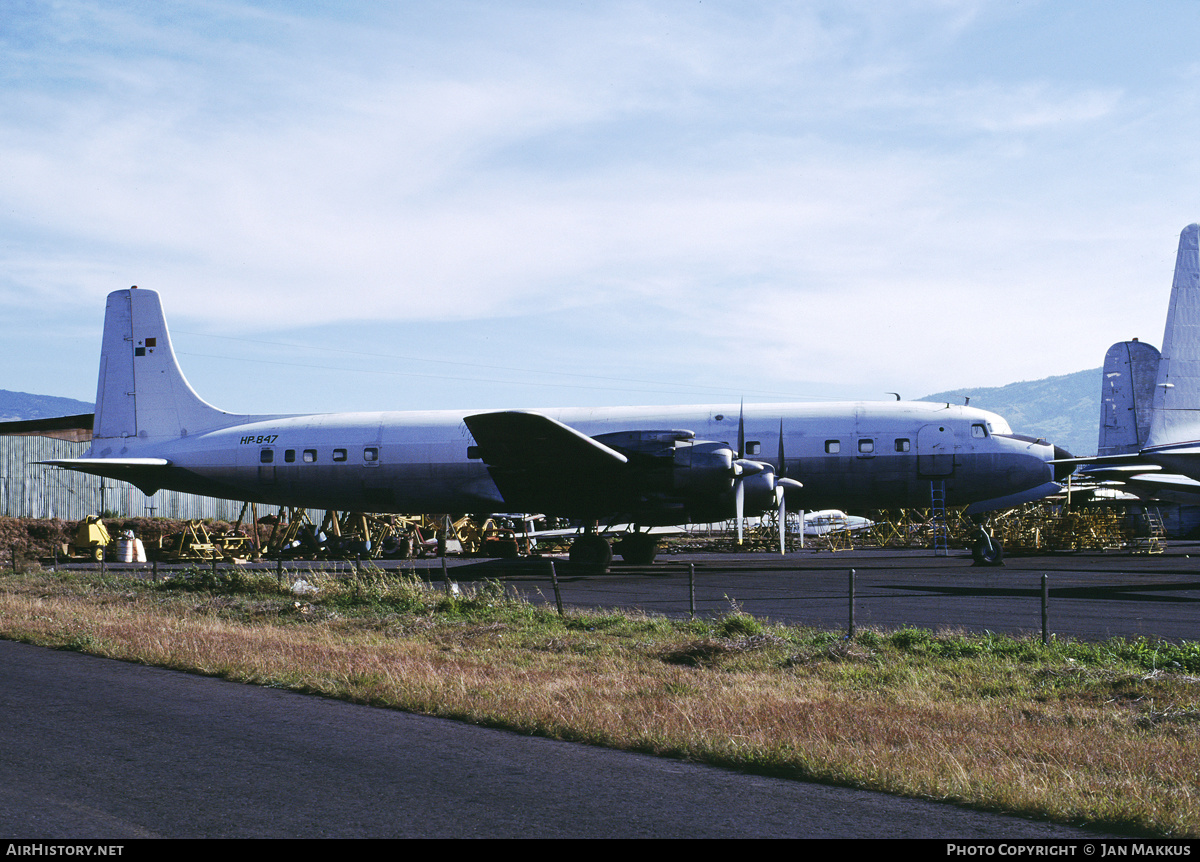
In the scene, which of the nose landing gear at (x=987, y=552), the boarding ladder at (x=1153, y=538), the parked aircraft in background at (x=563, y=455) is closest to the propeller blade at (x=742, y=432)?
the parked aircraft in background at (x=563, y=455)

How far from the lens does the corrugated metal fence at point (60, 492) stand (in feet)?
146

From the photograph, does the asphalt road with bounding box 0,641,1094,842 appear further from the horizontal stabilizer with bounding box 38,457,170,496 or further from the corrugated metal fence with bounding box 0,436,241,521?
the corrugated metal fence with bounding box 0,436,241,521

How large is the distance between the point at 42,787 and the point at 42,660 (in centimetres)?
763

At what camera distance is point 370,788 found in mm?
6578

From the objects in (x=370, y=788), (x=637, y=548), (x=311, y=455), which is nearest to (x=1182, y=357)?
(x=637, y=548)

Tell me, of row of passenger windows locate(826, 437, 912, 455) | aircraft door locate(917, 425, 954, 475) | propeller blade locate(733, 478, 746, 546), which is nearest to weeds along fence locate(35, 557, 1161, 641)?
propeller blade locate(733, 478, 746, 546)

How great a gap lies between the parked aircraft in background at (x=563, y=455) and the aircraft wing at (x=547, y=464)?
55mm

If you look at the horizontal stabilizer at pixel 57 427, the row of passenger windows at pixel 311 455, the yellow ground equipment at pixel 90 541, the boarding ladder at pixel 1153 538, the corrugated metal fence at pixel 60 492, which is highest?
the horizontal stabilizer at pixel 57 427

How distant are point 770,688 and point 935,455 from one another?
18916 mm

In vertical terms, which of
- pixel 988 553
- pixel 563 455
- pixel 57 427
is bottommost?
pixel 988 553

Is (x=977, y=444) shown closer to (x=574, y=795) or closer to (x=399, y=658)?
(x=399, y=658)

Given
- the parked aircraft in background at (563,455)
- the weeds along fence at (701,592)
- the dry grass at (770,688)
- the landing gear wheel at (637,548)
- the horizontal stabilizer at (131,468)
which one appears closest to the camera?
the dry grass at (770,688)

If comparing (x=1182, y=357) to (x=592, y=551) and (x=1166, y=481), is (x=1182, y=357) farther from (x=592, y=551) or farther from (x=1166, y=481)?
(x=592, y=551)

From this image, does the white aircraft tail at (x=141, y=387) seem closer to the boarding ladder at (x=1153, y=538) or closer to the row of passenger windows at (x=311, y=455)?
the row of passenger windows at (x=311, y=455)
